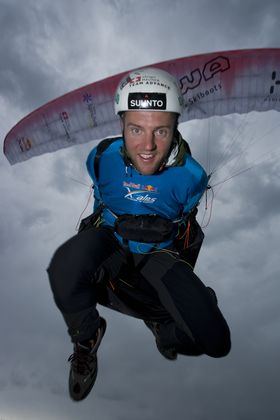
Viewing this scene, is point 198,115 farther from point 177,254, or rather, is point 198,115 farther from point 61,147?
point 177,254

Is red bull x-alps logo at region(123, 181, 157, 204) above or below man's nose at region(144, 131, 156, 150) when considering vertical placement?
below

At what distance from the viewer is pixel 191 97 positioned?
8.65m

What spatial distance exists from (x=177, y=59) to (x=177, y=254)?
458cm

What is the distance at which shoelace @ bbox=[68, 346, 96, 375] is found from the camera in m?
5.04

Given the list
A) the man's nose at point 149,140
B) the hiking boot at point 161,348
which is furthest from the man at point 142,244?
the hiking boot at point 161,348

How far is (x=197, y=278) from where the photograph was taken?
15.8 feet

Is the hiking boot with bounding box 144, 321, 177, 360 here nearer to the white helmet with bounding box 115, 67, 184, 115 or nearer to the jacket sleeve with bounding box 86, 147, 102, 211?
the jacket sleeve with bounding box 86, 147, 102, 211

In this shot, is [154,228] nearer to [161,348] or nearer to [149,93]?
[149,93]

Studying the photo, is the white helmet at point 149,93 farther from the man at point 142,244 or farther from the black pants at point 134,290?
the black pants at point 134,290

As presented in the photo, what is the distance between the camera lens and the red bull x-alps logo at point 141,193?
16.8 feet

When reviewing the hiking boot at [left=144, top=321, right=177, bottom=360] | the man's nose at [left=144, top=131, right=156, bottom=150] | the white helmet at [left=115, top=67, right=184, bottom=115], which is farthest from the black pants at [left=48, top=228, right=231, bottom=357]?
the white helmet at [left=115, top=67, right=184, bottom=115]

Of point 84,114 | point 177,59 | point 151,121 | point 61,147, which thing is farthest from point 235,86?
point 151,121

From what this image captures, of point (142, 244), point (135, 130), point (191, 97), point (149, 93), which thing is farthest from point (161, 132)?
point (191, 97)

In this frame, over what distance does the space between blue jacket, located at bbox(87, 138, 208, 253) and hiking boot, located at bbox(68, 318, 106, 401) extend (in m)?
1.27
